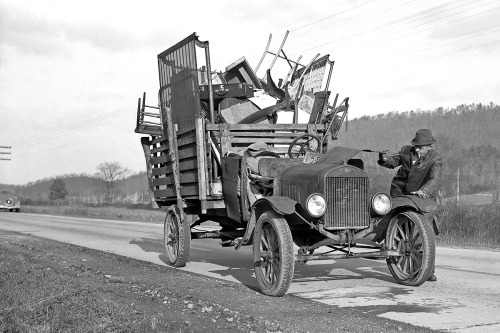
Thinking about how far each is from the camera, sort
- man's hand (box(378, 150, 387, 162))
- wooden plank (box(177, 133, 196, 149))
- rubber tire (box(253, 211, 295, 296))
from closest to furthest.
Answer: rubber tire (box(253, 211, 295, 296))
man's hand (box(378, 150, 387, 162))
wooden plank (box(177, 133, 196, 149))

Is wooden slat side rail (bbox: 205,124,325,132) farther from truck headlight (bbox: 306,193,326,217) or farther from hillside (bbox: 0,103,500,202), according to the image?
hillside (bbox: 0,103,500,202)

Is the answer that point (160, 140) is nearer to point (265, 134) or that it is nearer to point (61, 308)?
Result: point (265, 134)

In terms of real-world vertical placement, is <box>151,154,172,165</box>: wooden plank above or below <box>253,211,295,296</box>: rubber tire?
above

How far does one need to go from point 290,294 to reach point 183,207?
3439 mm

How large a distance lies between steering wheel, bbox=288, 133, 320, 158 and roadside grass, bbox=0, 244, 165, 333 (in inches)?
141

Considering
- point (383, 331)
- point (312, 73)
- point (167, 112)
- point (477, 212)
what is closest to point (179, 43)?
point (167, 112)

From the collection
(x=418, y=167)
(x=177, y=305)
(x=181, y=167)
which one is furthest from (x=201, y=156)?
(x=177, y=305)

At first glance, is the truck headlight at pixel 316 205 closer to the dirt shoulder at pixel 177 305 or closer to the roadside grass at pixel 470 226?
the dirt shoulder at pixel 177 305

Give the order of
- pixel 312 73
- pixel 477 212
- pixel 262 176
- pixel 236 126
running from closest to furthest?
1. pixel 262 176
2. pixel 236 126
3. pixel 312 73
4. pixel 477 212

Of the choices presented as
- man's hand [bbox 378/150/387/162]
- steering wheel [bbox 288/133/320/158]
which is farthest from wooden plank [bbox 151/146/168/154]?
man's hand [bbox 378/150/387/162]

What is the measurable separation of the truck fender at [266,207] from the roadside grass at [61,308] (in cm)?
198

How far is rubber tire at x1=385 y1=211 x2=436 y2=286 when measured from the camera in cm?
771

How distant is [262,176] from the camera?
8742mm

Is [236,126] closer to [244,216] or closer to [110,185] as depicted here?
[244,216]
